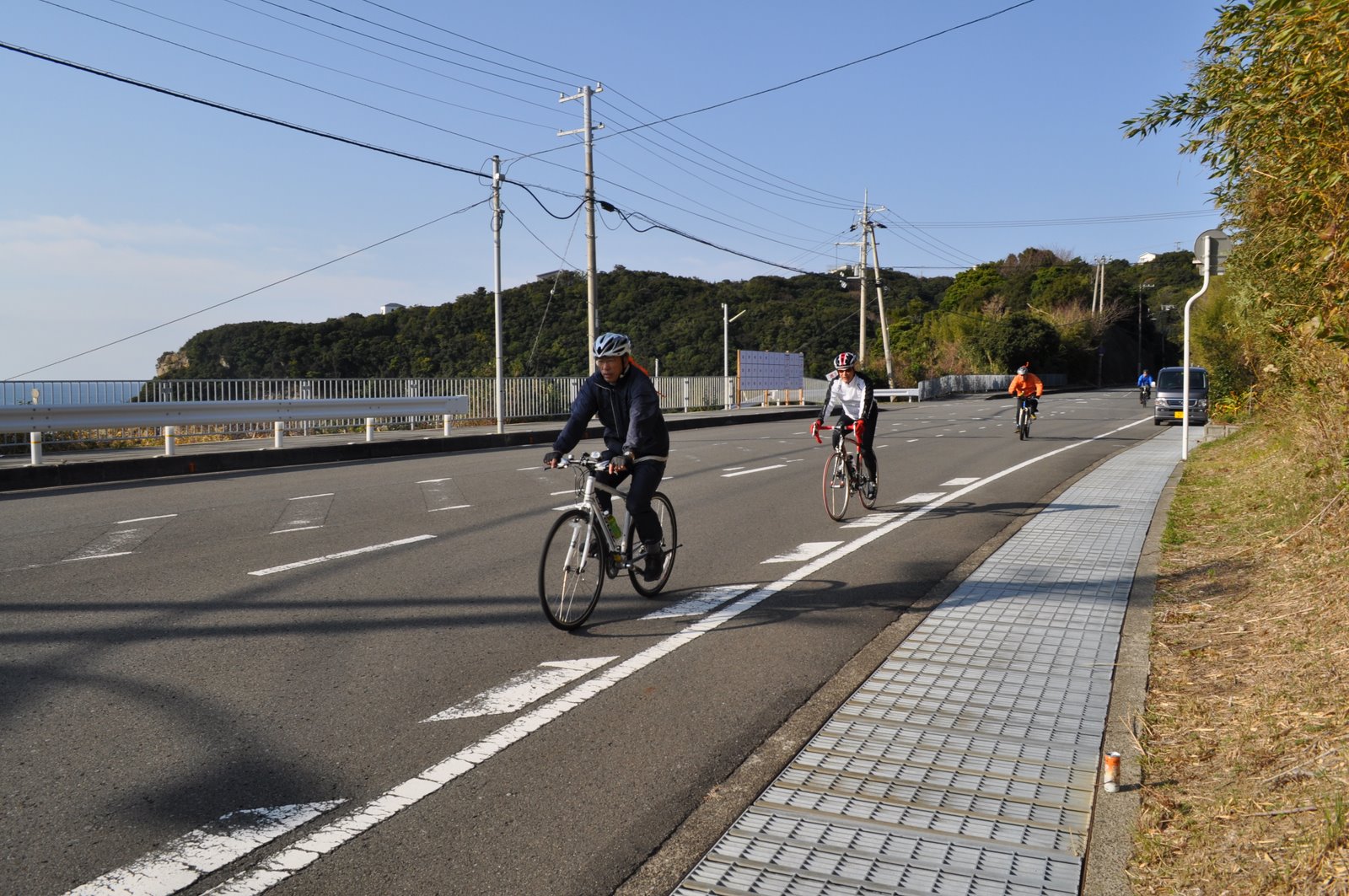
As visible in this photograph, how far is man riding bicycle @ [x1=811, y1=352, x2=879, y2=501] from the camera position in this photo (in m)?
11.2

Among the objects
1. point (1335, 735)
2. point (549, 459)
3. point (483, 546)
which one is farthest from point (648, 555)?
point (1335, 735)

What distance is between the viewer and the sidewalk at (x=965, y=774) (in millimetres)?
3258

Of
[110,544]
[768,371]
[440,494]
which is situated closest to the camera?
[110,544]

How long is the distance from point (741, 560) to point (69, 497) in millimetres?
9295

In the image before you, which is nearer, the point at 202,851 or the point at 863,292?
the point at 202,851

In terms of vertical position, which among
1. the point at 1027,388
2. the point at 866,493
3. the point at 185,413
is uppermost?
the point at 1027,388

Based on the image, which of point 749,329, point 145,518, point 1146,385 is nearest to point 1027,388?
Result: point 145,518

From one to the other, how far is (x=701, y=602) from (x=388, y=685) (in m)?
2.49

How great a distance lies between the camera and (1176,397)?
31.4m

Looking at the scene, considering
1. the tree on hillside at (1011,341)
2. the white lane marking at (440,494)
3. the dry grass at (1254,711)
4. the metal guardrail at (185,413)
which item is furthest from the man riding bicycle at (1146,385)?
the dry grass at (1254,711)

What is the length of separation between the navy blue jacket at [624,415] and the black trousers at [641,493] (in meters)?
0.10

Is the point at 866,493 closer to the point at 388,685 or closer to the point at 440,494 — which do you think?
the point at 440,494

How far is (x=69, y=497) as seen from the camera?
1311 centimetres

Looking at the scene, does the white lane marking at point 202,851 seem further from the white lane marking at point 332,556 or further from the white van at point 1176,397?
the white van at point 1176,397
